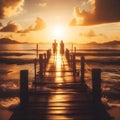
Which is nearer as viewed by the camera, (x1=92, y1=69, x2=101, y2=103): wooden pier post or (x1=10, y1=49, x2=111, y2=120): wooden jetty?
(x1=10, y1=49, x2=111, y2=120): wooden jetty

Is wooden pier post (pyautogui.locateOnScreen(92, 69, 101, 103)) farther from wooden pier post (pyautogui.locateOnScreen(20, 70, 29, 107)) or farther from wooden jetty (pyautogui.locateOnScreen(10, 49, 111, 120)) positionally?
wooden pier post (pyautogui.locateOnScreen(20, 70, 29, 107))

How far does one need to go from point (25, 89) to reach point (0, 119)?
3.79 meters

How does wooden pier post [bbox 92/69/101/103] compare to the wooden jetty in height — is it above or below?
above

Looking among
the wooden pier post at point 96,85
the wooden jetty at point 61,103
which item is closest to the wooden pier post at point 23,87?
the wooden jetty at point 61,103

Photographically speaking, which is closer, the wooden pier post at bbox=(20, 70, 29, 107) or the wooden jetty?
the wooden jetty

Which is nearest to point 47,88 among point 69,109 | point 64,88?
point 64,88

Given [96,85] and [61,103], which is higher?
[96,85]

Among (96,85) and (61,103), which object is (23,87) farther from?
(96,85)

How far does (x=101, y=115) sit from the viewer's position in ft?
27.7

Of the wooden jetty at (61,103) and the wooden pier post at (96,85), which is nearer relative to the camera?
the wooden jetty at (61,103)

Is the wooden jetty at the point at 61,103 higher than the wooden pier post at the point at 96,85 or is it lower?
lower

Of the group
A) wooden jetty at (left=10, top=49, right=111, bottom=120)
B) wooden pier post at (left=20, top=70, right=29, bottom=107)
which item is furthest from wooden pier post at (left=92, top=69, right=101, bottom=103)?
wooden pier post at (left=20, top=70, right=29, bottom=107)

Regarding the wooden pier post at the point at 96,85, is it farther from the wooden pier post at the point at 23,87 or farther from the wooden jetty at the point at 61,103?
the wooden pier post at the point at 23,87

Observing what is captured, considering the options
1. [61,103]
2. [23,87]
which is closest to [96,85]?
[61,103]
